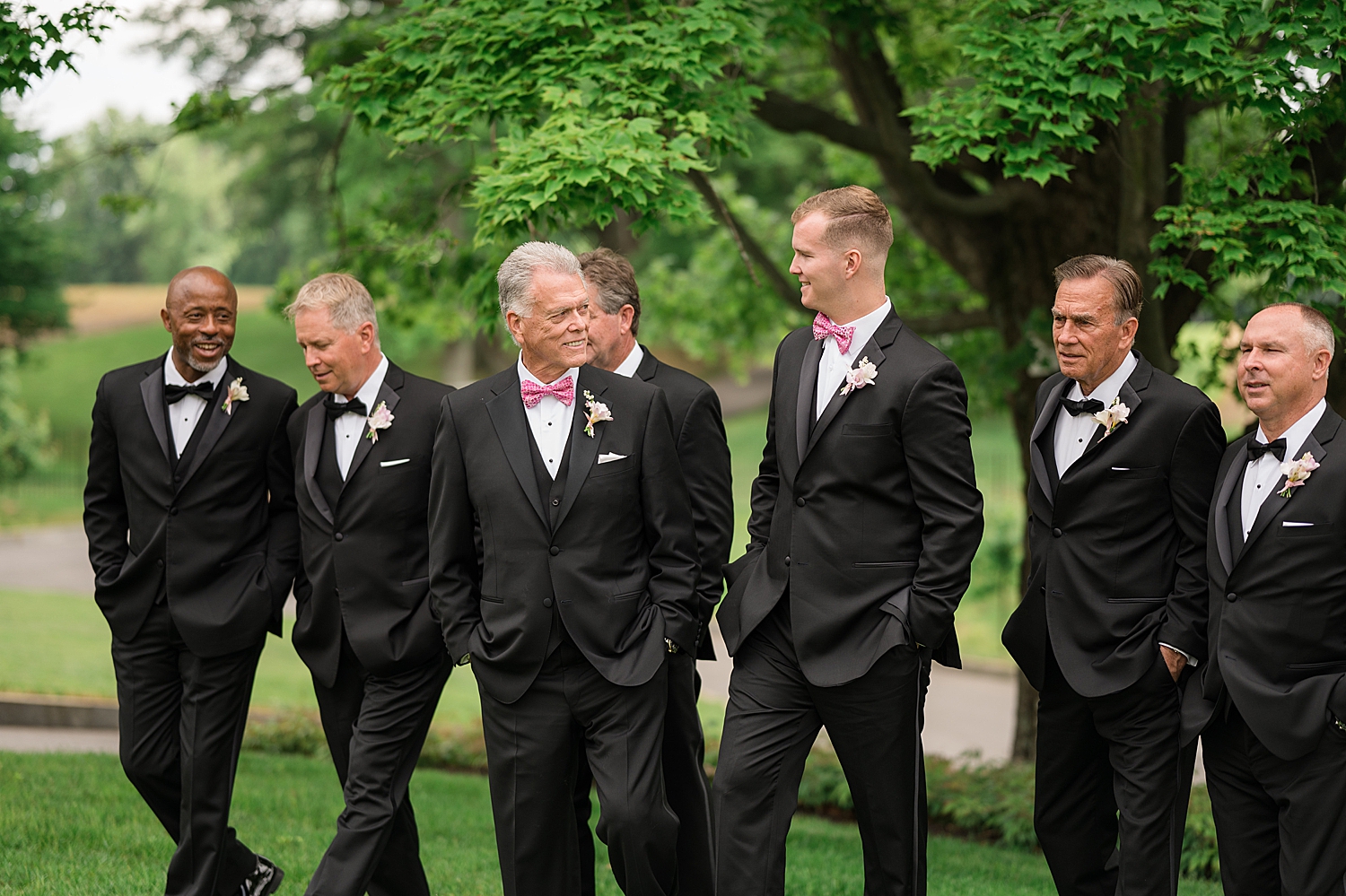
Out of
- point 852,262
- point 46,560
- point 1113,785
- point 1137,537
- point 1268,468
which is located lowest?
point 46,560

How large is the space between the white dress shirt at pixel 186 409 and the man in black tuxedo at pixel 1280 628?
13.3 ft

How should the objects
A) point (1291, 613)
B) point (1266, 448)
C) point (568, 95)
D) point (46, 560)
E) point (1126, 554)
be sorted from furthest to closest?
point (46, 560)
point (568, 95)
point (1126, 554)
point (1266, 448)
point (1291, 613)

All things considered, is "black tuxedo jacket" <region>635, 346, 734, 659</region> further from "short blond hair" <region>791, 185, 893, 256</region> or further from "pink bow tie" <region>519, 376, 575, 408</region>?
"short blond hair" <region>791, 185, 893, 256</region>

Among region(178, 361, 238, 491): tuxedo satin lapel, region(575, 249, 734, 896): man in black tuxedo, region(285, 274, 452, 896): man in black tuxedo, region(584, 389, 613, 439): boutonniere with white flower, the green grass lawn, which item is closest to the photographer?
region(584, 389, 613, 439): boutonniere with white flower

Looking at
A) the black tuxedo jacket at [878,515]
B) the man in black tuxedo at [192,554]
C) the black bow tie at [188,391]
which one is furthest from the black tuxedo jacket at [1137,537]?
the black bow tie at [188,391]

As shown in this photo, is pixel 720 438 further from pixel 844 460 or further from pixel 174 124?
pixel 174 124

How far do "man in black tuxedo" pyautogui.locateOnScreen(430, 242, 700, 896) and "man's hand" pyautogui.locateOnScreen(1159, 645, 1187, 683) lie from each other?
1.66 metres

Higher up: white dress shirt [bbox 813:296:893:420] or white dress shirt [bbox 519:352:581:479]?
white dress shirt [bbox 813:296:893:420]

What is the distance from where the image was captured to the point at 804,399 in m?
4.64

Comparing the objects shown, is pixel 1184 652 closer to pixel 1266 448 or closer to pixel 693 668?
pixel 1266 448

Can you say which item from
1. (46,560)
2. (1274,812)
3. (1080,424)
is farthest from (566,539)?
(46,560)

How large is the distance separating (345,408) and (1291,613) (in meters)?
3.57

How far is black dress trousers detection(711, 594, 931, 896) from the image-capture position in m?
4.50

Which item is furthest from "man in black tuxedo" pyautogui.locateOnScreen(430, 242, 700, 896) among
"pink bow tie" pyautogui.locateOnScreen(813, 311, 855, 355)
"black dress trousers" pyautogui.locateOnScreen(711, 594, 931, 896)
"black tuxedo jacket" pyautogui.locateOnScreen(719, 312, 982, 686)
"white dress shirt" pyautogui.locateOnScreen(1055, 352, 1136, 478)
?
"white dress shirt" pyautogui.locateOnScreen(1055, 352, 1136, 478)
